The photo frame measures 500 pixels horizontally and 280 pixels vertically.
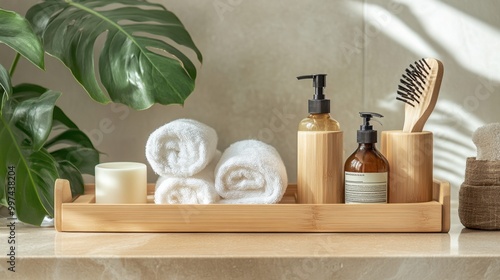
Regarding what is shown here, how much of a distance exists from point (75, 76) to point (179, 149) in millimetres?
265

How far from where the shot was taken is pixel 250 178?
1283 mm

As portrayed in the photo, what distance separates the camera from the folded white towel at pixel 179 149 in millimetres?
1275

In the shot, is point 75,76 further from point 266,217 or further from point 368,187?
point 368,187

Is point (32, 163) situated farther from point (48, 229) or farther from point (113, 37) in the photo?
point (113, 37)

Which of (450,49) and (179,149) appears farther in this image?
(450,49)

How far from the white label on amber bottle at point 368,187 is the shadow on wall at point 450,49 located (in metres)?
0.32

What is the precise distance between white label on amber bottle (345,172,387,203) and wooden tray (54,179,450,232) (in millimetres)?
Answer: 19

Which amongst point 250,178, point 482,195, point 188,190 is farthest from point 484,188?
point 188,190

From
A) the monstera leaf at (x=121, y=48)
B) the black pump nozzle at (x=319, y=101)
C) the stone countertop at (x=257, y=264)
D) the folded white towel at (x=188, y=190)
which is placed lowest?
the stone countertop at (x=257, y=264)

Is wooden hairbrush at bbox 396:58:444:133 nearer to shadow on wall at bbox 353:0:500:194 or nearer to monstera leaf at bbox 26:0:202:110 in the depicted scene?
shadow on wall at bbox 353:0:500:194

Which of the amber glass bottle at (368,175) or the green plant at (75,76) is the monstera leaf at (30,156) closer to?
the green plant at (75,76)

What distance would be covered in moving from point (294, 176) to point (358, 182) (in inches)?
13.2

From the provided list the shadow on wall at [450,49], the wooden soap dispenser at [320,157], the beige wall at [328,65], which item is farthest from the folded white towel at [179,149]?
the shadow on wall at [450,49]

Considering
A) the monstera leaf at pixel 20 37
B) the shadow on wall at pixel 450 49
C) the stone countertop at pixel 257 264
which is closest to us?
the stone countertop at pixel 257 264
